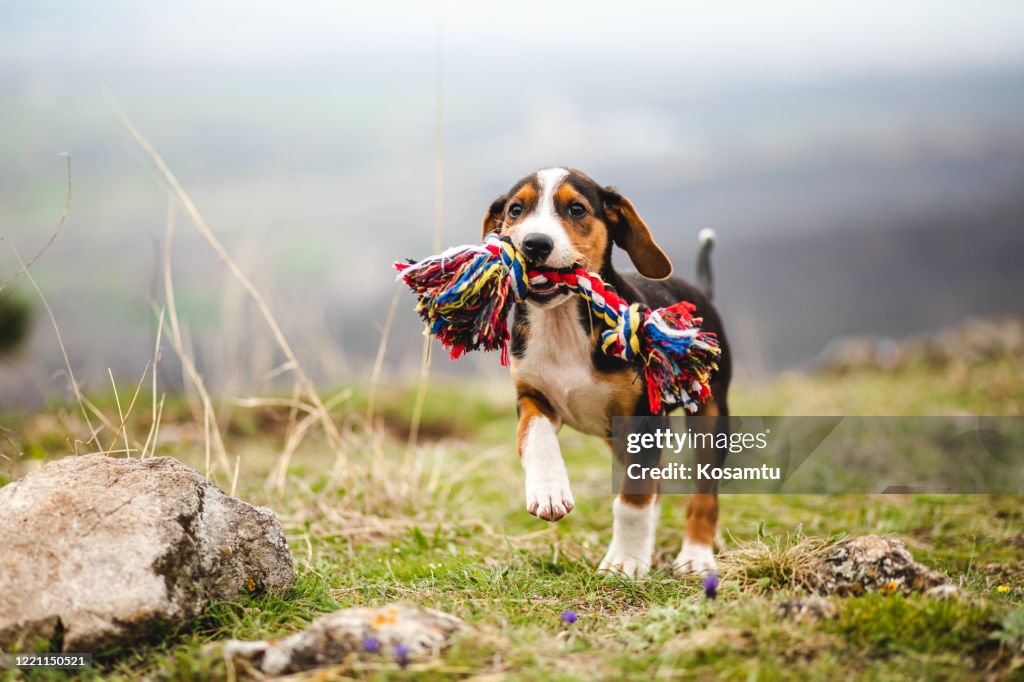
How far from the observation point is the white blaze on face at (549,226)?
3.85 m

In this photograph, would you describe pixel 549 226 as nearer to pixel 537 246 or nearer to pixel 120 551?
pixel 537 246

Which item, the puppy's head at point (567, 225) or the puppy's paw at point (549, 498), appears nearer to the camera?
the puppy's paw at point (549, 498)

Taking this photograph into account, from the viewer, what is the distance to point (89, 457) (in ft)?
11.6

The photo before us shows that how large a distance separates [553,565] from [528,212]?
1632 millimetres

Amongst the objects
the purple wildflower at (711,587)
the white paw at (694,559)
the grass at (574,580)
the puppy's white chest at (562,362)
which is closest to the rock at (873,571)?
the grass at (574,580)

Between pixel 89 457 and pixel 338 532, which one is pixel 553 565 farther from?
pixel 89 457

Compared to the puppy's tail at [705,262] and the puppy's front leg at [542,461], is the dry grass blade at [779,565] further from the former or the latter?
the puppy's tail at [705,262]

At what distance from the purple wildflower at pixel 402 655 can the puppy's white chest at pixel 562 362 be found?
1.70m

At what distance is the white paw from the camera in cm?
427

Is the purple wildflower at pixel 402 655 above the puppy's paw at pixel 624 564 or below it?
above

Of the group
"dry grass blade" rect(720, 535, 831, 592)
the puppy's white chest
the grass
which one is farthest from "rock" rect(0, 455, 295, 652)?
"dry grass blade" rect(720, 535, 831, 592)

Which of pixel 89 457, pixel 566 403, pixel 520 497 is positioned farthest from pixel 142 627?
pixel 520 497

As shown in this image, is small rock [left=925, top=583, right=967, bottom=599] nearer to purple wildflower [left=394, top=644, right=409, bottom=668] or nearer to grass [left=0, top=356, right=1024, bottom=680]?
grass [left=0, top=356, right=1024, bottom=680]

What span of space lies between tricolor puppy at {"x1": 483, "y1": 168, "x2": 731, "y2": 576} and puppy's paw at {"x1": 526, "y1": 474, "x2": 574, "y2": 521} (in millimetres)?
136
